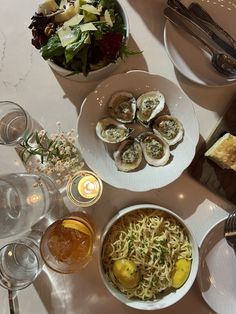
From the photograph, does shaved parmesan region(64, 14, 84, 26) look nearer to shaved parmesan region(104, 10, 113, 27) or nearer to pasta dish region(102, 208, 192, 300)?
shaved parmesan region(104, 10, 113, 27)

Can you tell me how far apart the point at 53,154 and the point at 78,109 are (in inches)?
6.2

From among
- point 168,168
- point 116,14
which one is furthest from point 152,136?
point 116,14

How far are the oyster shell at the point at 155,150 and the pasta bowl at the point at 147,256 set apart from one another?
0.12m

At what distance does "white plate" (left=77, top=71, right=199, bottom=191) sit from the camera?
123 centimetres

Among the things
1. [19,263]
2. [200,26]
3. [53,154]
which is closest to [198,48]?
[200,26]

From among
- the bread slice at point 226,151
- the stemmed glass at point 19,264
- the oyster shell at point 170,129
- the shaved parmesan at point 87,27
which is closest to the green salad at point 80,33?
the shaved parmesan at point 87,27

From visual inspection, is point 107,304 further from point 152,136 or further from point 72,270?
point 152,136

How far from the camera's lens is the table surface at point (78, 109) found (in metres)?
1.28

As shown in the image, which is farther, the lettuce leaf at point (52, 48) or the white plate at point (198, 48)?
the white plate at point (198, 48)

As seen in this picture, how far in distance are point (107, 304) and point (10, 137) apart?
0.51 meters

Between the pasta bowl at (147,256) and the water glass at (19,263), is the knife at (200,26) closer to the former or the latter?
the pasta bowl at (147,256)

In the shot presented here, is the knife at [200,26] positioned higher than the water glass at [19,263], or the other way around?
the knife at [200,26]

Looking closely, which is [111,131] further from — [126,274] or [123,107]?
[126,274]

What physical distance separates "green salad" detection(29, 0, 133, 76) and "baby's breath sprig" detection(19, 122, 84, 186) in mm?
183
